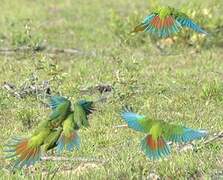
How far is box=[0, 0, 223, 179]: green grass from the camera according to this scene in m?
3.90

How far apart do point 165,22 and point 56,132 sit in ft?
2.40

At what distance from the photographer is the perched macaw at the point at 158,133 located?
239 cm

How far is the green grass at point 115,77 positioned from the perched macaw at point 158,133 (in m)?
1.19

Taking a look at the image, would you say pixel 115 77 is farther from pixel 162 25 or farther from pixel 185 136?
pixel 185 136

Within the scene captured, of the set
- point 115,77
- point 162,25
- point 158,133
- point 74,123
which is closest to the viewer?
point 74,123

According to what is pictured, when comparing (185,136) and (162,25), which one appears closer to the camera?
(185,136)

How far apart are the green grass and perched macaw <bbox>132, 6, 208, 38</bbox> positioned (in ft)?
3.85

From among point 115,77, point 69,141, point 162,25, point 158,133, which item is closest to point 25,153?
point 69,141

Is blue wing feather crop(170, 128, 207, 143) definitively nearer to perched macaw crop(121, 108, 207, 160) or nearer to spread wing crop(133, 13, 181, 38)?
perched macaw crop(121, 108, 207, 160)

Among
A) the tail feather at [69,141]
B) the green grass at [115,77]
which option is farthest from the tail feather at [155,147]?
the green grass at [115,77]

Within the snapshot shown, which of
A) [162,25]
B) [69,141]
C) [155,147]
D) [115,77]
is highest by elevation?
[162,25]

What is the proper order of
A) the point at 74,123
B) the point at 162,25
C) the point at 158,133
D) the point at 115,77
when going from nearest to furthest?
the point at 74,123 → the point at 158,133 → the point at 162,25 → the point at 115,77

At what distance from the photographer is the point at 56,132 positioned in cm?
219

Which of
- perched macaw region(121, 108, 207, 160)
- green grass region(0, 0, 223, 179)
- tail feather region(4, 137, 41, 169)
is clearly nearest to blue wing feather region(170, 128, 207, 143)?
perched macaw region(121, 108, 207, 160)
